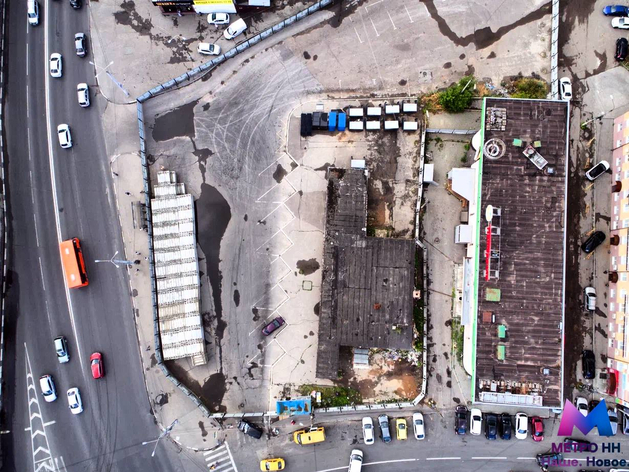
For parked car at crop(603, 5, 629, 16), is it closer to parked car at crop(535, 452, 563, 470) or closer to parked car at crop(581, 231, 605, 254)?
parked car at crop(581, 231, 605, 254)

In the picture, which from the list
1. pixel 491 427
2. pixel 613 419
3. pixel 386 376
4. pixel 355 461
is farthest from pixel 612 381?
A: pixel 355 461

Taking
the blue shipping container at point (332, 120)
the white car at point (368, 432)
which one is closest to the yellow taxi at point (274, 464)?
the white car at point (368, 432)

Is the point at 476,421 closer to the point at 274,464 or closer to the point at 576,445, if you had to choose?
the point at 576,445

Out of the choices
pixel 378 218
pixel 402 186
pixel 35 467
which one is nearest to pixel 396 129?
pixel 402 186

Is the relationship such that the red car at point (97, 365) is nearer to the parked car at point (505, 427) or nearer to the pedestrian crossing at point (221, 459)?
the pedestrian crossing at point (221, 459)

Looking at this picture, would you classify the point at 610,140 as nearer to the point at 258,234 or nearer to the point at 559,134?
the point at 559,134
